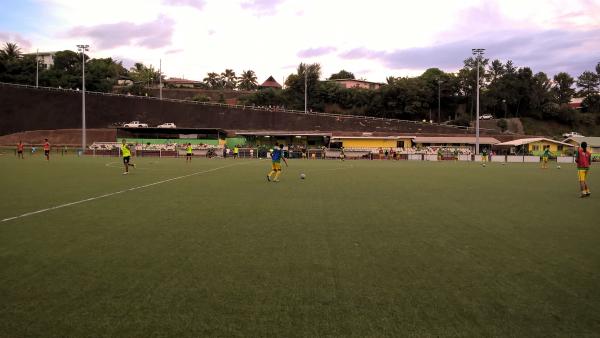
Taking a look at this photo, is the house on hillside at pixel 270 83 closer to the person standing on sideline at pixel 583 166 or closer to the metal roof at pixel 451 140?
the metal roof at pixel 451 140

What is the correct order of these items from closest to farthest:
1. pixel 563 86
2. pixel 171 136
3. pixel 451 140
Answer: pixel 171 136 → pixel 451 140 → pixel 563 86

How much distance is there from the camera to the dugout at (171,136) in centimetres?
6153

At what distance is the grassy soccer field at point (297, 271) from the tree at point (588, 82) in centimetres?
12291

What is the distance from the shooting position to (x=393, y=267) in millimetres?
6012

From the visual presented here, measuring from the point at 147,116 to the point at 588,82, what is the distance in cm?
10711

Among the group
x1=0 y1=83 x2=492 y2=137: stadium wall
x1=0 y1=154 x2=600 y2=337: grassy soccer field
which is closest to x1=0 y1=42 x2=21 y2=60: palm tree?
x1=0 y1=83 x2=492 y2=137: stadium wall

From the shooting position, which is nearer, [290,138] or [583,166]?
[583,166]

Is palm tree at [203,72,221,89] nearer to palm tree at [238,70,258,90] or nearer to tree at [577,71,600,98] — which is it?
palm tree at [238,70,258,90]

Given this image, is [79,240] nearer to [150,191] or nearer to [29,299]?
[29,299]

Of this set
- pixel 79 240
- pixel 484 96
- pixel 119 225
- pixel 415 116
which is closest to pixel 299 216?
pixel 119 225

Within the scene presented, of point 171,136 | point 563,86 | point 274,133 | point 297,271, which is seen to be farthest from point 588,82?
point 297,271

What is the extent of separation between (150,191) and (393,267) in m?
11.3

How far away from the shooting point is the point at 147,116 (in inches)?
2985

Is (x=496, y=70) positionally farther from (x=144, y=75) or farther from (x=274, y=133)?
(x=144, y=75)
